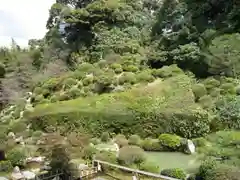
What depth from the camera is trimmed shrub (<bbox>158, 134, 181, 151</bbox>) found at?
14.4 metres

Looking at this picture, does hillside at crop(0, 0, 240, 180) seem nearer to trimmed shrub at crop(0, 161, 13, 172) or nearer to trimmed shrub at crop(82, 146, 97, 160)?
trimmed shrub at crop(82, 146, 97, 160)

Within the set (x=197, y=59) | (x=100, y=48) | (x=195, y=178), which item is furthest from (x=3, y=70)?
(x=195, y=178)

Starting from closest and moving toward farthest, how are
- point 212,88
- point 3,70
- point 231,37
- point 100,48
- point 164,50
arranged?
point 212,88 → point 231,37 → point 164,50 → point 100,48 → point 3,70

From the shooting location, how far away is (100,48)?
86.5 ft

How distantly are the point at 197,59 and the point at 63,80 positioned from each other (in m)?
7.86

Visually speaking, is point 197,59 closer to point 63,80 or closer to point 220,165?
point 63,80

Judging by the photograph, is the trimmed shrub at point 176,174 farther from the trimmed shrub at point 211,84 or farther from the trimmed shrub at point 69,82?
the trimmed shrub at point 69,82

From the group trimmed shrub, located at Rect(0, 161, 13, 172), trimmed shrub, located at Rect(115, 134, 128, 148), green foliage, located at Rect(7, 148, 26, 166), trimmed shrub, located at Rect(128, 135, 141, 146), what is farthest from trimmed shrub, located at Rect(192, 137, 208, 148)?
trimmed shrub, located at Rect(0, 161, 13, 172)

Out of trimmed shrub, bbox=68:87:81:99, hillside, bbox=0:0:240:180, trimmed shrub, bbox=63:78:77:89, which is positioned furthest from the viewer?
trimmed shrub, bbox=63:78:77:89

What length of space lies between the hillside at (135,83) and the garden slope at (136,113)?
44mm

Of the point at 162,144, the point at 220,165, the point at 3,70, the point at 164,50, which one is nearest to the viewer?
the point at 220,165

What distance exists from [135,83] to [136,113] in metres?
3.40

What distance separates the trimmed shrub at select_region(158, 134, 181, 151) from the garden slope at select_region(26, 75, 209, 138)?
2.80 ft

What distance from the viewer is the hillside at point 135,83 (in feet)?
49.8
